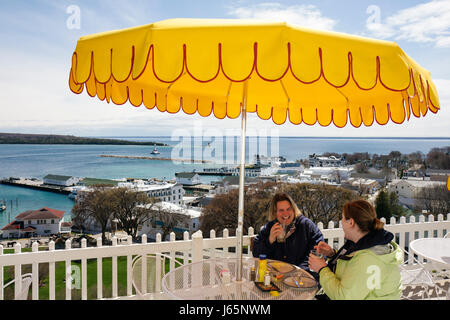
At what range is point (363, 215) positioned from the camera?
1752 mm

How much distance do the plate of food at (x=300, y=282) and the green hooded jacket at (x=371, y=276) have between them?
0.31 m

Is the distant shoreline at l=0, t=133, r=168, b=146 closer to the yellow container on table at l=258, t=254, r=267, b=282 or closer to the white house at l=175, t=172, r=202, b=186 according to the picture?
the white house at l=175, t=172, r=202, b=186

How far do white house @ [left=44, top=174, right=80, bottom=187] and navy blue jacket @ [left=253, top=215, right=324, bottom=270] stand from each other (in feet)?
183

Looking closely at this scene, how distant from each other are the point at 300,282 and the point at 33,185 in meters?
62.7

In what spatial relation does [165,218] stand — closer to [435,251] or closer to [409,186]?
[409,186]

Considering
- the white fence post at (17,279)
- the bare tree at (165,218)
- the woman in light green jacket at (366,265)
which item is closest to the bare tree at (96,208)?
the bare tree at (165,218)

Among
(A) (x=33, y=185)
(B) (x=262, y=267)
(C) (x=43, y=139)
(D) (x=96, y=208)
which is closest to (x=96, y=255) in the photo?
(B) (x=262, y=267)

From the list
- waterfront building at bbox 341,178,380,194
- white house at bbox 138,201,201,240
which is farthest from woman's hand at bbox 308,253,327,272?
waterfront building at bbox 341,178,380,194

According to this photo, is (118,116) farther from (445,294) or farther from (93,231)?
(445,294)

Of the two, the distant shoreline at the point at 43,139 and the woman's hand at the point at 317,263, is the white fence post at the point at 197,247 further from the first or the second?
the distant shoreline at the point at 43,139

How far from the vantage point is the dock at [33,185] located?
51.4 m

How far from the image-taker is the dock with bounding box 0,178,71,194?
2024 inches

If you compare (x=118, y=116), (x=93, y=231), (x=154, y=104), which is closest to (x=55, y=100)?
(x=118, y=116)
